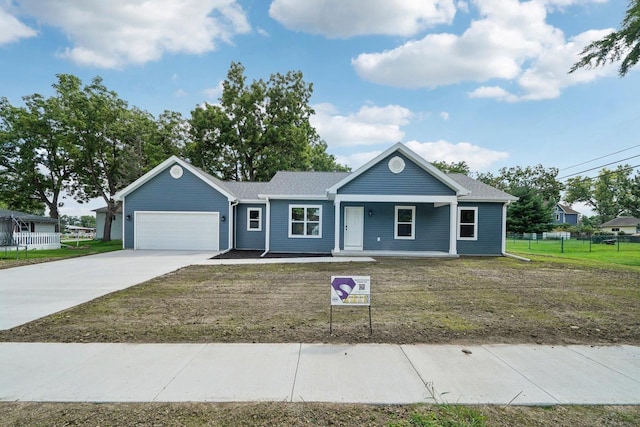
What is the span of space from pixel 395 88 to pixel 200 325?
18.2 m

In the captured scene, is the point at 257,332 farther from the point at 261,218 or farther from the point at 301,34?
the point at 301,34

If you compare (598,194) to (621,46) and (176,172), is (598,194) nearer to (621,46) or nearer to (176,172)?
(621,46)

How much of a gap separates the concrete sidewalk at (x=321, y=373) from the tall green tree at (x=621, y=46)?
39.0 ft

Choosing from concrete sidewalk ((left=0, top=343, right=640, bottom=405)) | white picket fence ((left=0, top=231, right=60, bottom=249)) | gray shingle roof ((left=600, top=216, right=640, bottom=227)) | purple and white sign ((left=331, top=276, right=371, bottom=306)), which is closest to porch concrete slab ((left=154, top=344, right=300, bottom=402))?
concrete sidewalk ((left=0, top=343, right=640, bottom=405))

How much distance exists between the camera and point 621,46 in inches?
439

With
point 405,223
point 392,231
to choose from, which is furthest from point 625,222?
point 392,231

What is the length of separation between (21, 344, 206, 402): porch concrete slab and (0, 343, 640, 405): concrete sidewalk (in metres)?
0.01

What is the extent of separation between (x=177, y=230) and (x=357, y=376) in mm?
15612

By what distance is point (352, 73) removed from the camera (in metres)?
18.4

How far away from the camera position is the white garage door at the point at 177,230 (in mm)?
16438

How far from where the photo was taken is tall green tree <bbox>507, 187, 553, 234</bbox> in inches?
1294

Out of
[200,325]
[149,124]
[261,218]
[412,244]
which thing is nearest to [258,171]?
[149,124]

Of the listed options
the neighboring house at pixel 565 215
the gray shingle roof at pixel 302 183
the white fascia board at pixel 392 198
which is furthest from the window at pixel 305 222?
the neighboring house at pixel 565 215

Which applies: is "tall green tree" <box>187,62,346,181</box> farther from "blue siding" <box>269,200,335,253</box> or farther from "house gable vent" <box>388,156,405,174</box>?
"house gable vent" <box>388,156,405,174</box>
